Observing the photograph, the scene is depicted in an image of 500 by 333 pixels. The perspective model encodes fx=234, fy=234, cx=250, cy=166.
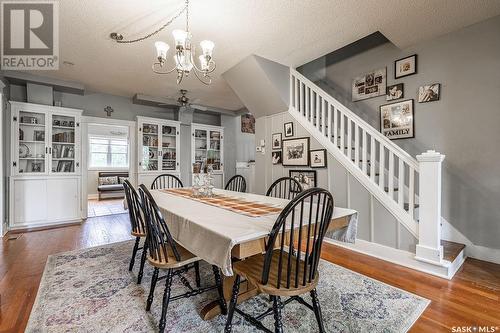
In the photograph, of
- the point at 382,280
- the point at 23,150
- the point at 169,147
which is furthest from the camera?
the point at 169,147

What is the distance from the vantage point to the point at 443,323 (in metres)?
1.51

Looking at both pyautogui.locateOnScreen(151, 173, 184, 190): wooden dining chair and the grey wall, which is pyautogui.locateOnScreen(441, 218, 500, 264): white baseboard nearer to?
the grey wall

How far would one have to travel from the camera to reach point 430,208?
2.20 m

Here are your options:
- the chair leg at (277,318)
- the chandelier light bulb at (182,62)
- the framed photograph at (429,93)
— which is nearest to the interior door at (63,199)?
the chandelier light bulb at (182,62)

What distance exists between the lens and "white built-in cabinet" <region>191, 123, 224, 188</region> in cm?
570

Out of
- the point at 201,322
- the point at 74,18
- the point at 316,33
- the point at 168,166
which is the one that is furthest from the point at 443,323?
the point at 168,166

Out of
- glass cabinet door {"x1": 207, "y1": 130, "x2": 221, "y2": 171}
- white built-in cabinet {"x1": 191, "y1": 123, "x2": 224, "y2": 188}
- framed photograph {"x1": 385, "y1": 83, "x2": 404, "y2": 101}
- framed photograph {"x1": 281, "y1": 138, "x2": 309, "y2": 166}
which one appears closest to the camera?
framed photograph {"x1": 385, "y1": 83, "x2": 404, "y2": 101}

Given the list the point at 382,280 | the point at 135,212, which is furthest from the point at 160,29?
the point at 382,280

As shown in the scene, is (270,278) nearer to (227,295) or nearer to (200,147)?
(227,295)

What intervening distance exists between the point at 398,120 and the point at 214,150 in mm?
4092

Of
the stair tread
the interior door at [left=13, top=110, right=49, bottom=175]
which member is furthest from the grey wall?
the interior door at [left=13, top=110, right=49, bottom=175]

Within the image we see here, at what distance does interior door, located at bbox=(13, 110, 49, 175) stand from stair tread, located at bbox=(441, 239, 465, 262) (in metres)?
5.63

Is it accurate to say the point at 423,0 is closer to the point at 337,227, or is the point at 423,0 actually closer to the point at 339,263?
the point at 337,227

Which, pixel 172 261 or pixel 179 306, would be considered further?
pixel 179 306
